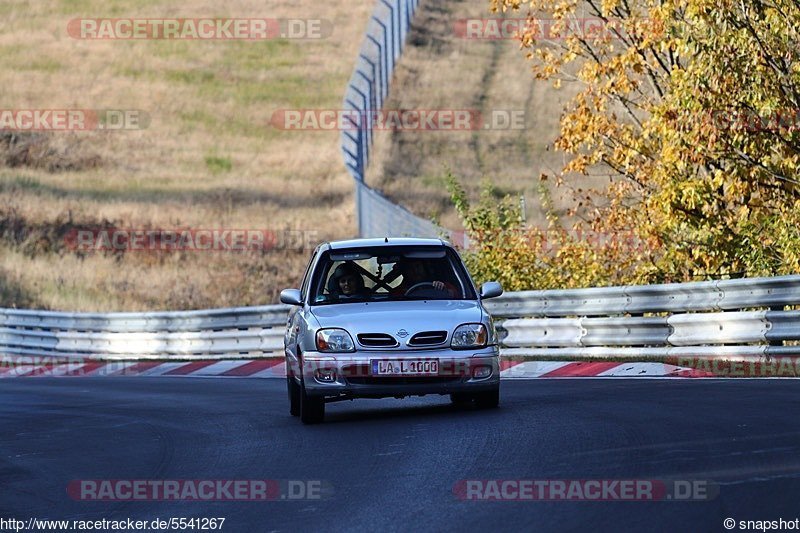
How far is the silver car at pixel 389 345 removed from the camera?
13.1 metres

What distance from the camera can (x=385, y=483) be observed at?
31.6 ft

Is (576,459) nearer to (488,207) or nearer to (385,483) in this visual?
(385,483)

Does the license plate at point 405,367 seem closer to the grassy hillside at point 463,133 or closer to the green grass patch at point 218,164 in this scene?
the grassy hillside at point 463,133

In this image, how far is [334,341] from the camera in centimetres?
1333

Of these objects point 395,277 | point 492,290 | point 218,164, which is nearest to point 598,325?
point 395,277

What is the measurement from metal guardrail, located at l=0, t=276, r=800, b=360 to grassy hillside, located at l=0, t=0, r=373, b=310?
30.1ft

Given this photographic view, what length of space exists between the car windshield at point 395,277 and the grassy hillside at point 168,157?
2187 cm

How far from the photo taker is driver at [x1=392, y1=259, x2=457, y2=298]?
47.0 feet

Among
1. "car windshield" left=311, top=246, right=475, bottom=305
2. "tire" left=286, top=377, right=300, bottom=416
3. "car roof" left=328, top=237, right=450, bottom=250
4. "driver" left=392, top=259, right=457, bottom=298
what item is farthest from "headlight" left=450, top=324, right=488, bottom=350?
"tire" left=286, top=377, right=300, bottom=416

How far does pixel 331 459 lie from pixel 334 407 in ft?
15.2

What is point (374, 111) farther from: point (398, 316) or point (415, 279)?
point (398, 316)

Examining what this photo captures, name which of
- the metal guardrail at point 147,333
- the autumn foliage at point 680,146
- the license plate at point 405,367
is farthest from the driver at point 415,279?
the metal guardrail at point 147,333

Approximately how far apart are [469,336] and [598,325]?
5.89 meters

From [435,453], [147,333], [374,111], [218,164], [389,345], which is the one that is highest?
[374,111]
